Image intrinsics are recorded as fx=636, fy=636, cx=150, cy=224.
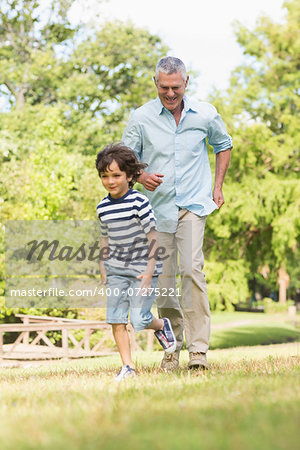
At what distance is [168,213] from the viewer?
5.42 meters

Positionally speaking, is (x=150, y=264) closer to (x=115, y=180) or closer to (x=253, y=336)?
(x=115, y=180)

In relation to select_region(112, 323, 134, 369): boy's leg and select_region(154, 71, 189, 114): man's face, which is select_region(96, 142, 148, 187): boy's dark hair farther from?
select_region(112, 323, 134, 369): boy's leg

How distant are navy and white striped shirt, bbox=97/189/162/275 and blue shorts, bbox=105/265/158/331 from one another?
0.08 meters

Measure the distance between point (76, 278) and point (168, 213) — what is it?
11870 millimetres

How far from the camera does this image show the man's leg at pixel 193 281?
17.4 feet

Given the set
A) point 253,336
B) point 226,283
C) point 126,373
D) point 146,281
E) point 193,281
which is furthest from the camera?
point 253,336

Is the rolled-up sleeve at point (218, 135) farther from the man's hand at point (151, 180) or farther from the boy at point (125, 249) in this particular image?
the boy at point (125, 249)

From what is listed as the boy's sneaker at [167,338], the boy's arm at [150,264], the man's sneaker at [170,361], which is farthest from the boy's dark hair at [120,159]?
the man's sneaker at [170,361]

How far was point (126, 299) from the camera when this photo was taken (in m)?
4.98

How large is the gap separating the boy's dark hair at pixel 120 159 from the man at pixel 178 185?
21cm

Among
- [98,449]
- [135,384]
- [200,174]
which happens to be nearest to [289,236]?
[200,174]

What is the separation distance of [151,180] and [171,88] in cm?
79

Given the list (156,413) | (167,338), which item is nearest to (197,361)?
(167,338)

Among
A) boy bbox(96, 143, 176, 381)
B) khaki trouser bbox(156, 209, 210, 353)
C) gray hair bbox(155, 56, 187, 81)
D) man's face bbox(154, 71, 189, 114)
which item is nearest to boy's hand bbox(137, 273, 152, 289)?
boy bbox(96, 143, 176, 381)
